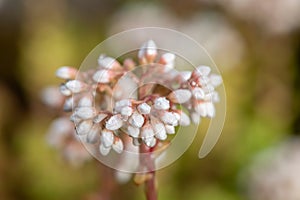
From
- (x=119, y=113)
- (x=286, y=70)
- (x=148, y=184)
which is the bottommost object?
(x=148, y=184)

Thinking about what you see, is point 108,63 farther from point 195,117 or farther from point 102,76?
point 195,117

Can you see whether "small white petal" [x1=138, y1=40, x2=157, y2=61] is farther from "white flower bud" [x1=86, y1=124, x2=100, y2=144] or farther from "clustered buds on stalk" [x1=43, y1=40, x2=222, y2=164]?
"white flower bud" [x1=86, y1=124, x2=100, y2=144]

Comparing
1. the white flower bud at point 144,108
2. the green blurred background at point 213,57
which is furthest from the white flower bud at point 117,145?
the green blurred background at point 213,57

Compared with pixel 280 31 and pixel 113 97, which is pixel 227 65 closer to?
pixel 280 31

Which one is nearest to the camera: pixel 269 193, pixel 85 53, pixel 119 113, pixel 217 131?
pixel 119 113

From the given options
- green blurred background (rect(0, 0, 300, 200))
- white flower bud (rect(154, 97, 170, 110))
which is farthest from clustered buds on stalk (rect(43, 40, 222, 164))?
green blurred background (rect(0, 0, 300, 200))

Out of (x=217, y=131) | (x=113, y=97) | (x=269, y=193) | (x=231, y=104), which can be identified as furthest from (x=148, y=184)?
(x=231, y=104)

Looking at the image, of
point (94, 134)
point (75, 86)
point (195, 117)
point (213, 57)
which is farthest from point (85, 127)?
point (213, 57)
